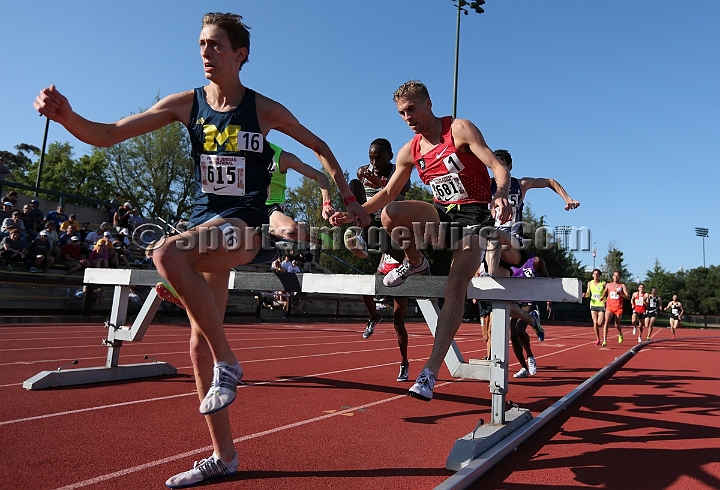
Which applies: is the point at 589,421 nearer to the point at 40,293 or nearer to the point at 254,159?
the point at 254,159

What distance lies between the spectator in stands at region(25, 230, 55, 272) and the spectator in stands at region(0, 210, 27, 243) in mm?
252

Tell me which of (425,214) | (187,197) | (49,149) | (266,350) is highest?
(49,149)

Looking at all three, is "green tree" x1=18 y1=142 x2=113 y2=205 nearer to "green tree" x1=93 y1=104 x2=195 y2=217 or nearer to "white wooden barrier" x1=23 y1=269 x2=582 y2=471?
"green tree" x1=93 y1=104 x2=195 y2=217

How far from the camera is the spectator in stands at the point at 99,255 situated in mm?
13733

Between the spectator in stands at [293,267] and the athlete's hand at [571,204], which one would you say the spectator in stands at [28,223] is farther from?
the athlete's hand at [571,204]

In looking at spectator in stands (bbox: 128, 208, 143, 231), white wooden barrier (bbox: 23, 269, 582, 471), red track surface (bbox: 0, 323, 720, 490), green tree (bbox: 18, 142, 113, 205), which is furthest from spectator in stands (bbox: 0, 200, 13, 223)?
green tree (bbox: 18, 142, 113, 205)

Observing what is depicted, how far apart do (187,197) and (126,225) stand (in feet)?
77.4

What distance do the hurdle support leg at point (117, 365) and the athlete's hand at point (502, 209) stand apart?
3.57 metres

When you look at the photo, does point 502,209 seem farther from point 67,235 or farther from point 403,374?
point 67,235

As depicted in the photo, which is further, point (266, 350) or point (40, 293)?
point (40, 293)

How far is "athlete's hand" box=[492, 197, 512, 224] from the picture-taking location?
10.00 feet

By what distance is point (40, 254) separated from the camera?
44.0 feet

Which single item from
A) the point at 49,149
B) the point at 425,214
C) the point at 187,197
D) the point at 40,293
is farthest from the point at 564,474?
the point at 49,149

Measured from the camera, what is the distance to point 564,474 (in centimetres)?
307
